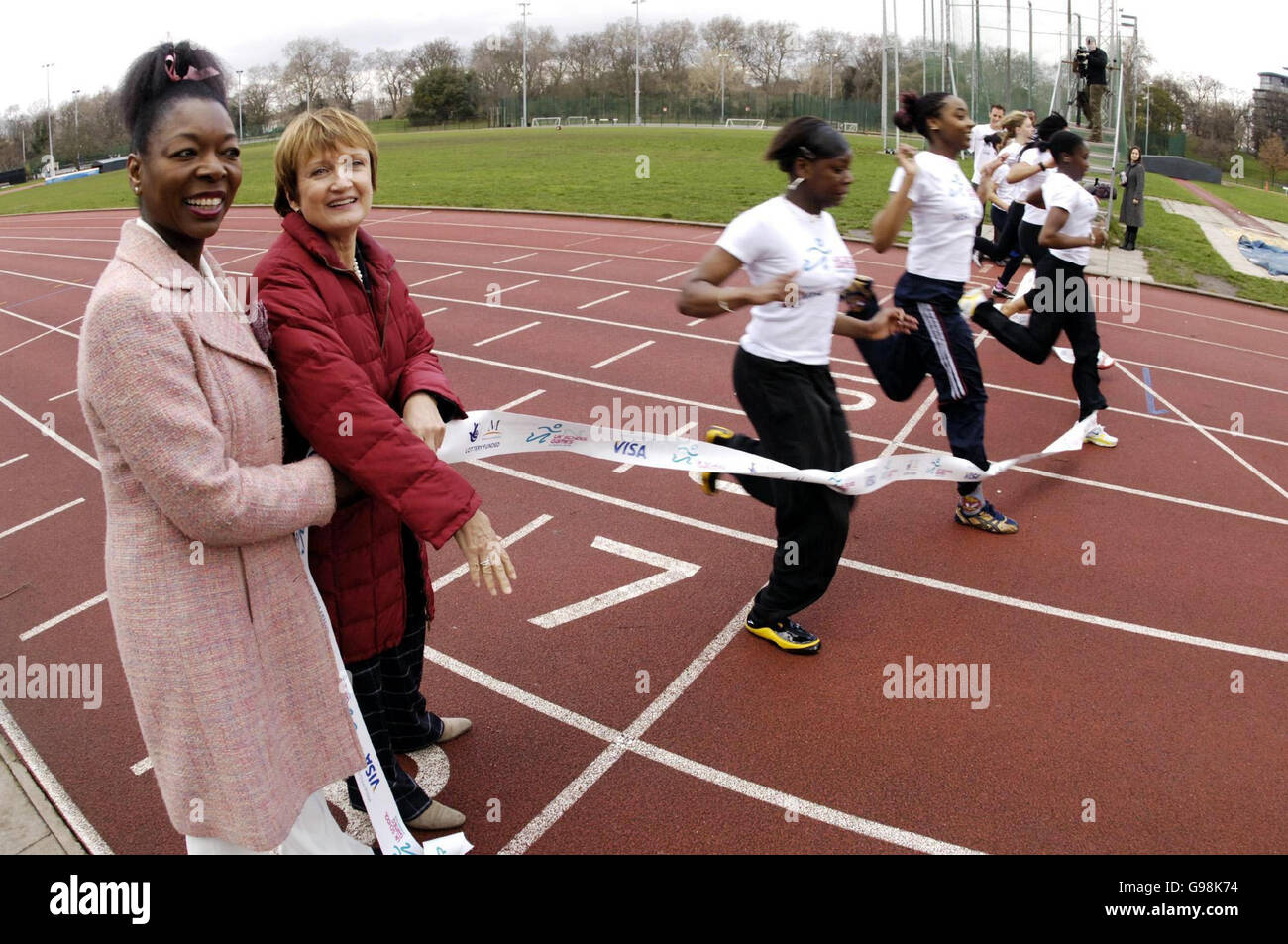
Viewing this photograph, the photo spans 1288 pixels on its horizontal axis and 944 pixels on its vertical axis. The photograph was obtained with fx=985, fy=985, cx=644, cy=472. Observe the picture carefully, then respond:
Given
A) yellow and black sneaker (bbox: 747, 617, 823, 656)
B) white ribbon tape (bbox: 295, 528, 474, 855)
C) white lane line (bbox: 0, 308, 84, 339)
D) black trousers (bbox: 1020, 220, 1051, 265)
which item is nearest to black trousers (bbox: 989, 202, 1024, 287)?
black trousers (bbox: 1020, 220, 1051, 265)

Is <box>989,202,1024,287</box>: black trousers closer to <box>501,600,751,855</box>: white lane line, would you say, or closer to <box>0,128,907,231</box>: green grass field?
<box>0,128,907,231</box>: green grass field

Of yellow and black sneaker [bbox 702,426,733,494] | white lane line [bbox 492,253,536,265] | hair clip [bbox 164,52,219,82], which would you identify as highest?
white lane line [bbox 492,253,536,265]

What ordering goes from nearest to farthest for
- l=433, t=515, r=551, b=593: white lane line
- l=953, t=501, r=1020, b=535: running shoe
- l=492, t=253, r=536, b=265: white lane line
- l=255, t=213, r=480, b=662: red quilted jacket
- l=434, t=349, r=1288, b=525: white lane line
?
l=255, t=213, r=480, b=662: red quilted jacket
l=433, t=515, r=551, b=593: white lane line
l=953, t=501, r=1020, b=535: running shoe
l=434, t=349, r=1288, b=525: white lane line
l=492, t=253, r=536, b=265: white lane line

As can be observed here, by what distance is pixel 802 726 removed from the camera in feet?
14.1

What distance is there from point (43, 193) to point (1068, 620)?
164 feet

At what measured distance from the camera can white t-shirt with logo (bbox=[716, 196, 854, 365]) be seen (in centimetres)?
438

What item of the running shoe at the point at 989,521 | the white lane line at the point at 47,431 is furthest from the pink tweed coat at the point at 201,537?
the white lane line at the point at 47,431

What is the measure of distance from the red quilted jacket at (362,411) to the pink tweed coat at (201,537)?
117mm

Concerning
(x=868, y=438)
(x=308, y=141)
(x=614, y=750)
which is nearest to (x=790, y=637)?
(x=614, y=750)

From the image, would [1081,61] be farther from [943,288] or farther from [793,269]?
[793,269]

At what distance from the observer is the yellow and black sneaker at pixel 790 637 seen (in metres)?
4.83
